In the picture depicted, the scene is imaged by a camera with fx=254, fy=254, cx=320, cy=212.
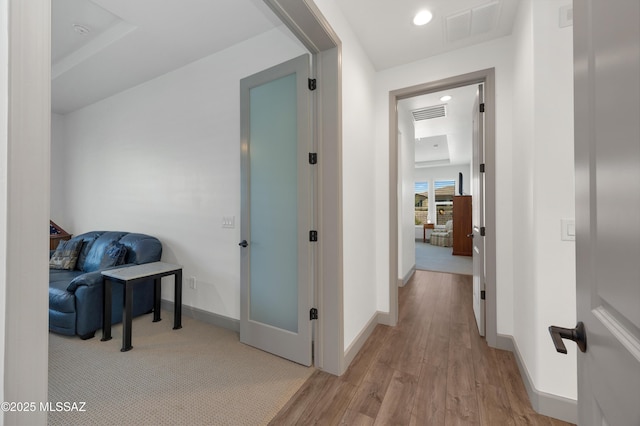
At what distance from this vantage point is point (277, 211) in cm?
215

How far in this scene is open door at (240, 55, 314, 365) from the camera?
1966 millimetres

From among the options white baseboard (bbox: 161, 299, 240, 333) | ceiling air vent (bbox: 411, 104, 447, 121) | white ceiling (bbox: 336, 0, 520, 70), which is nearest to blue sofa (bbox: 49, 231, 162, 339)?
white baseboard (bbox: 161, 299, 240, 333)

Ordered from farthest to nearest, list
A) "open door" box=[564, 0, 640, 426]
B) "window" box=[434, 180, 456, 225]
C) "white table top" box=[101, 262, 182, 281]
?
1. "window" box=[434, 180, 456, 225]
2. "white table top" box=[101, 262, 182, 281]
3. "open door" box=[564, 0, 640, 426]

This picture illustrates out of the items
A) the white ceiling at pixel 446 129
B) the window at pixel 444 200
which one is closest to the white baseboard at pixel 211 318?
the white ceiling at pixel 446 129

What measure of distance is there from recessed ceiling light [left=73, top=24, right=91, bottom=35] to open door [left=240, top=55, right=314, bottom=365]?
174 cm

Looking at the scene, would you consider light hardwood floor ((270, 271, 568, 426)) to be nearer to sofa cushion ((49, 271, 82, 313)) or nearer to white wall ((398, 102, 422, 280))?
white wall ((398, 102, 422, 280))

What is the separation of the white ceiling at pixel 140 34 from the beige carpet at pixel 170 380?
2893 mm

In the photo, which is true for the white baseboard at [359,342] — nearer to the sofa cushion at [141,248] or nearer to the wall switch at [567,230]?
the wall switch at [567,230]

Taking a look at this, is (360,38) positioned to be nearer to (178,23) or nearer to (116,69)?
(178,23)

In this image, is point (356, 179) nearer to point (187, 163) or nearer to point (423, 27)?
point (423, 27)

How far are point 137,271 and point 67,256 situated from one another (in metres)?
1.69

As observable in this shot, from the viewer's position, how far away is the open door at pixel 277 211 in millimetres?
1966

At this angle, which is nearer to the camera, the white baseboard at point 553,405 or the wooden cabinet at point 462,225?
the white baseboard at point 553,405

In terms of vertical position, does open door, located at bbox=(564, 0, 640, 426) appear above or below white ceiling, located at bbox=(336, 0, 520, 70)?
below
